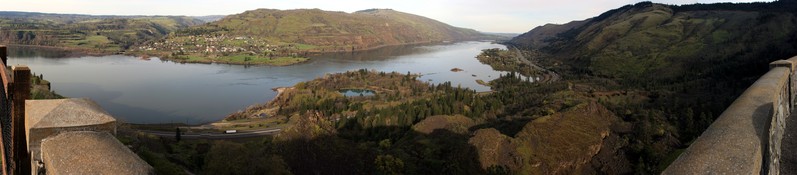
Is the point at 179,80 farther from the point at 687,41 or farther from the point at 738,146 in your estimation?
→ the point at 687,41

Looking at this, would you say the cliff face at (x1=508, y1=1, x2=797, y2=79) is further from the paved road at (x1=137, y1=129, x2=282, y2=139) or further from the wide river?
the paved road at (x1=137, y1=129, x2=282, y2=139)

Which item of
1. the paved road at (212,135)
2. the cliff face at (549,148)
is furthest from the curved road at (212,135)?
the cliff face at (549,148)

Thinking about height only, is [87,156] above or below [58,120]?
below

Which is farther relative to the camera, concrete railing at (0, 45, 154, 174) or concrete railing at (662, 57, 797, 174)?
concrete railing at (0, 45, 154, 174)

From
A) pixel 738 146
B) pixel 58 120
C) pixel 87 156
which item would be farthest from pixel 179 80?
pixel 738 146

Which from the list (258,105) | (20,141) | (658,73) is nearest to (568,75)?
(658,73)

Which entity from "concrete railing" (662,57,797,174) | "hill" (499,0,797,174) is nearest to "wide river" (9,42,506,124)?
"hill" (499,0,797,174)
